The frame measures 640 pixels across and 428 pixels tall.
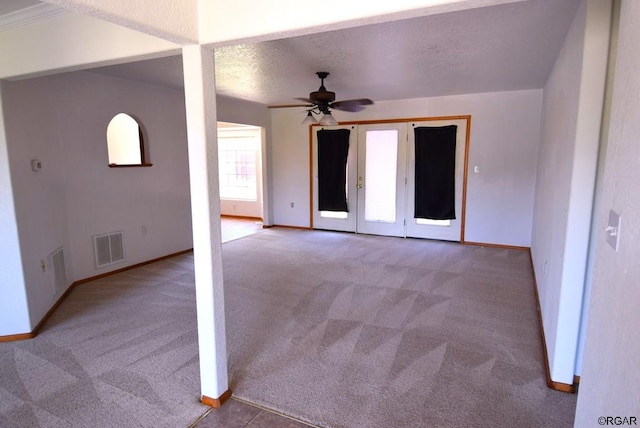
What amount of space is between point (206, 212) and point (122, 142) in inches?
163

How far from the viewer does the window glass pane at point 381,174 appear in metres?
6.23

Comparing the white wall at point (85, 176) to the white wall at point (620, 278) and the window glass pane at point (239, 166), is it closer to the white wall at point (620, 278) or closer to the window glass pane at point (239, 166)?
the window glass pane at point (239, 166)

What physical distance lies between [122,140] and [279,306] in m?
3.58

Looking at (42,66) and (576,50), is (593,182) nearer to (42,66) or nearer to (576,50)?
(576,50)

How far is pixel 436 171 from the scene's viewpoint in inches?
232

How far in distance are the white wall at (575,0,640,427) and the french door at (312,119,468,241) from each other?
15.4 feet

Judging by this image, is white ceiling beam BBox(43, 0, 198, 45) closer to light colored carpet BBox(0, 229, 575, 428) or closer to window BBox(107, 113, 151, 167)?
light colored carpet BBox(0, 229, 575, 428)

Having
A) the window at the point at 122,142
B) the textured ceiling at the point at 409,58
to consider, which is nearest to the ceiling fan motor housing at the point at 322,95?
the textured ceiling at the point at 409,58

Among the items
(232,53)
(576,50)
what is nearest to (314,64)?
(232,53)

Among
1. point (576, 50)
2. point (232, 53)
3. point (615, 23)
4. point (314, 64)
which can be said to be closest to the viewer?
point (615, 23)

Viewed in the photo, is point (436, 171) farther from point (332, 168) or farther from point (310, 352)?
point (310, 352)

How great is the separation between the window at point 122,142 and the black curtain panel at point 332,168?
3.07 meters

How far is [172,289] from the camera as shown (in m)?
3.96

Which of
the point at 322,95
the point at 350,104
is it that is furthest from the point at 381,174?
the point at 322,95
